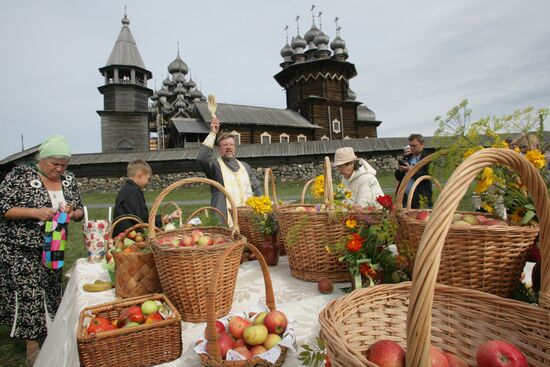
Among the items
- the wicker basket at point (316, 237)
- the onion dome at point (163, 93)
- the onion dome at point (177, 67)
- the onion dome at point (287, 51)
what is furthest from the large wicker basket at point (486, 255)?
the onion dome at point (177, 67)

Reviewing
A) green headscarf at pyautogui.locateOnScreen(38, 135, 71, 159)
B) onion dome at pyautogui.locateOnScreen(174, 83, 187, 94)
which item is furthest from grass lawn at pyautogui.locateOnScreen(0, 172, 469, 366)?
onion dome at pyautogui.locateOnScreen(174, 83, 187, 94)

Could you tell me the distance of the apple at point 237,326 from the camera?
119 cm

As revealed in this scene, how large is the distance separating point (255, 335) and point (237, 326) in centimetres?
9

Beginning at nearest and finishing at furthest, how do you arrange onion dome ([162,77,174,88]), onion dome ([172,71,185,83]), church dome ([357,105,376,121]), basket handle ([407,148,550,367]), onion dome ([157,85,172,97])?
1. basket handle ([407,148,550,367])
2. church dome ([357,105,376,121])
3. onion dome ([157,85,172,97])
4. onion dome ([172,71,185,83])
5. onion dome ([162,77,174,88])

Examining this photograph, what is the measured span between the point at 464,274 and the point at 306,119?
85.0 ft

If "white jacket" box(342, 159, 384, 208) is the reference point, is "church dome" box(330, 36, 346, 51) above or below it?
above

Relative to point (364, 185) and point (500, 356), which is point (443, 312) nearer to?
point (500, 356)

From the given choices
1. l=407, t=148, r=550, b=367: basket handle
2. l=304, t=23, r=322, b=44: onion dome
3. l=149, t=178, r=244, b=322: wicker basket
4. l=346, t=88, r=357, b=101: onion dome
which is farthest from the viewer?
l=346, t=88, r=357, b=101: onion dome

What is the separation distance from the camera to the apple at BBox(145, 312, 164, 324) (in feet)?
4.13

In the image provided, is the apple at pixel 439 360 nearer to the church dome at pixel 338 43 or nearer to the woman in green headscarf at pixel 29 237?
the woman in green headscarf at pixel 29 237

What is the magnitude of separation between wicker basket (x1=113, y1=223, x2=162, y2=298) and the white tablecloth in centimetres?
16

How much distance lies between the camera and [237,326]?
1193 millimetres

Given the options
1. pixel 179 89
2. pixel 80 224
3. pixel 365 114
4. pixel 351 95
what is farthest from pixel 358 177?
pixel 179 89

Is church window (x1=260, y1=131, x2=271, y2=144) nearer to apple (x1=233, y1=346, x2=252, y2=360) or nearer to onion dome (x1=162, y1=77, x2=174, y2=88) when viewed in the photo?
onion dome (x1=162, y1=77, x2=174, y2=88)
